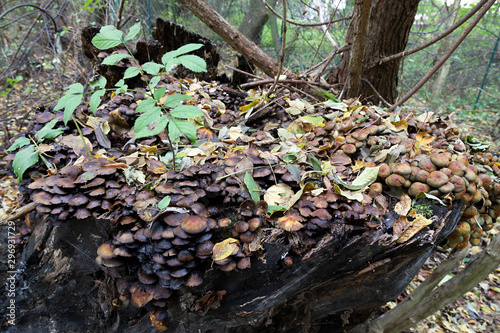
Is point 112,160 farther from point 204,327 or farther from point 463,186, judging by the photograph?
point 463,186

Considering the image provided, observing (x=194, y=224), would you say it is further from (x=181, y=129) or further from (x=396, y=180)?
(x=396, y=180)

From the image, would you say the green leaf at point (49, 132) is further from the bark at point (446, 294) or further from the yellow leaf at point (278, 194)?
the bark at point (446, 294)

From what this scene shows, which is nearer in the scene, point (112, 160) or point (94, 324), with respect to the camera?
point (112, 160)

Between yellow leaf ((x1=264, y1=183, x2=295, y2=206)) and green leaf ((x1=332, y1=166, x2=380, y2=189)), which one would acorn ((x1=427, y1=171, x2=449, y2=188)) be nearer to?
green leaf ((x1=332, y1=166, x2=380, y2=189))

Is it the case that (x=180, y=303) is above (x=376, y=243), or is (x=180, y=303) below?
below

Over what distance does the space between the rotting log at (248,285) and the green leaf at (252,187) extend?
233 mm

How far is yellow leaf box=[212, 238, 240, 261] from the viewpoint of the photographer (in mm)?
1232

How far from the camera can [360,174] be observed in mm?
1664

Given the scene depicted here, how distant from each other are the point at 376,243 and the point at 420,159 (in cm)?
59

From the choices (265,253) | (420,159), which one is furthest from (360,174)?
(265,253)

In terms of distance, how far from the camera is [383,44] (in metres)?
3.19

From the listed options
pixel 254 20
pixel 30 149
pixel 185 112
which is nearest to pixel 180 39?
pixel 30 149

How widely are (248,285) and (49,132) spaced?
1540mm

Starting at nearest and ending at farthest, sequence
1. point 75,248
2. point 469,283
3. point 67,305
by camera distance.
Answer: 1. point 75,248
2. point 67,305
3. point 469,283
